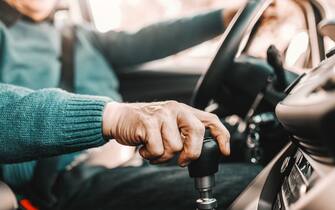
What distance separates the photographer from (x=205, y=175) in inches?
27.2

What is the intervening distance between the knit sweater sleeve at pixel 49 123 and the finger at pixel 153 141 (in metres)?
0.10

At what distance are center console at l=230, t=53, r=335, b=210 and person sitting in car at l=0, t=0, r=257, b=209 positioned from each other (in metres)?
0.11

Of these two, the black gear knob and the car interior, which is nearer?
the car interior

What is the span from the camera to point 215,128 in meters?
0.68

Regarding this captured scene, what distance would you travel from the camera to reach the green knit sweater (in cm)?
71

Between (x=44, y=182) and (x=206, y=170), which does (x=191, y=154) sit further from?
(x=44, y=182)

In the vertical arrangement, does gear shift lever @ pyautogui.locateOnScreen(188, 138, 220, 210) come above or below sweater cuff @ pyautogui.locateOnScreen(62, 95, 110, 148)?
below

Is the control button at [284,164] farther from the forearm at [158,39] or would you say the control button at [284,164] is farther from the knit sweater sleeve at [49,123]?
the forearm at [158,39]

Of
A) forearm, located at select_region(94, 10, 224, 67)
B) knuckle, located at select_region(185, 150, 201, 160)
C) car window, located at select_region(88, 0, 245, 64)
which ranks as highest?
knuckle, located at select_region(185, 150, 201, 160)

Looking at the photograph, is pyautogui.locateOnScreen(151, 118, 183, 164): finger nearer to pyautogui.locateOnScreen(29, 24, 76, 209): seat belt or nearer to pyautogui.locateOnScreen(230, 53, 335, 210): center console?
pyautogui.locateOnScreen(230, 53, 335, 210): center console

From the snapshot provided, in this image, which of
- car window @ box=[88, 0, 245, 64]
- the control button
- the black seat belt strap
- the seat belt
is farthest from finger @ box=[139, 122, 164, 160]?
car window @ box=[88, 0, 245, 64]

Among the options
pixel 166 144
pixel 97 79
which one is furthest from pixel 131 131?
pixel 97 79

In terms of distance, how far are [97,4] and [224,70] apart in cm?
141

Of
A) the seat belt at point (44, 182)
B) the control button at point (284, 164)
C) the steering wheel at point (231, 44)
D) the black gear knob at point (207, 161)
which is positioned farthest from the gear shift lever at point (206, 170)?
the seat belt at point (44, 182)
